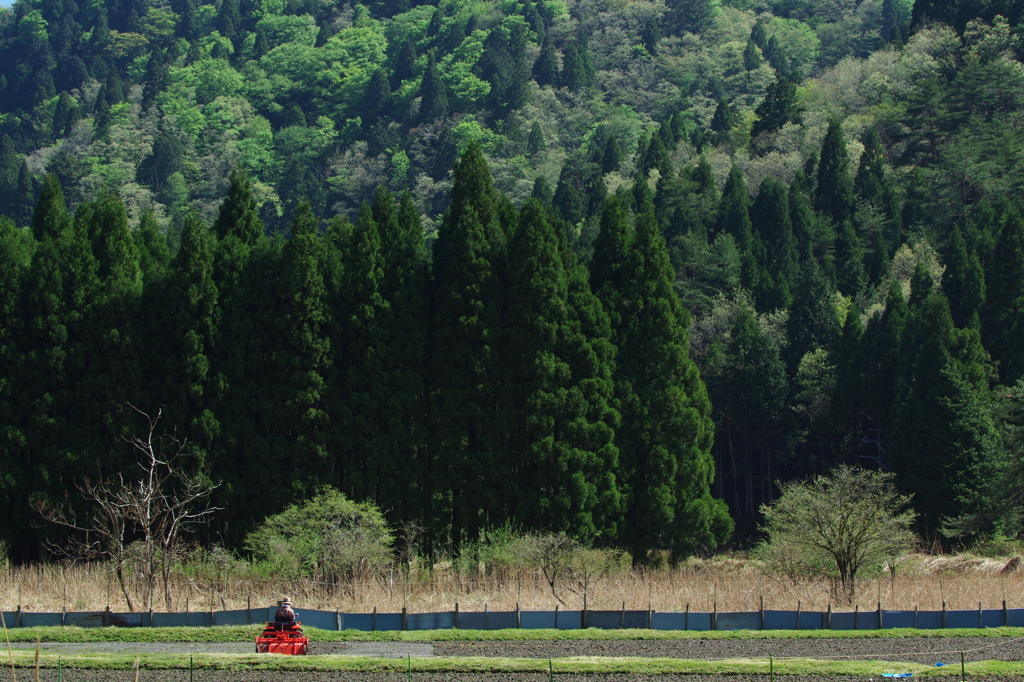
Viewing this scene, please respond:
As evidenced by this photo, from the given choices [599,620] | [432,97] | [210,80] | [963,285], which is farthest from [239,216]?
[210,80]

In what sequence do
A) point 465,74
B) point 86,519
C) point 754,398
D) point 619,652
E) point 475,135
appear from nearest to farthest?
point 619,652, point 86,519, point 754,398, point 475,135, point 465,74

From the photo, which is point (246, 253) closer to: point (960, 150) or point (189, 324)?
point (189, 324)

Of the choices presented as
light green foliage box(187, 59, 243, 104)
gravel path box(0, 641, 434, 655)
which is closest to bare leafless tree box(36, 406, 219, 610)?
gravel path box(0, 641, 434, 655)

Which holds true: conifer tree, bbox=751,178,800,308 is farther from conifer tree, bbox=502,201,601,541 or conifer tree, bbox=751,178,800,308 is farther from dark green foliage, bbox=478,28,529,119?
dark green foliage, bbox=478,28,529,119

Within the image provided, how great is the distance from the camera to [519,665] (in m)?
20.2

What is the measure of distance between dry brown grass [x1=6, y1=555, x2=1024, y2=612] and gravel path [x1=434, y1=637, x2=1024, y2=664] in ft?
12.8

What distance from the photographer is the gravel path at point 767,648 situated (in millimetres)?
21406

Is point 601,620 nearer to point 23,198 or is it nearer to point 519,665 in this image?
point 519,665

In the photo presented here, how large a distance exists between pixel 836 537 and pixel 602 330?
963 cm

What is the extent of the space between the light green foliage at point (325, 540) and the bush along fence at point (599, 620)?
528cm

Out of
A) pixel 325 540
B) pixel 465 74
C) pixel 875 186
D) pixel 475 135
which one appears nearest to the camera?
pixel 325 540

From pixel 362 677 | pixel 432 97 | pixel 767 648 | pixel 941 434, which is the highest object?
pixel 432 97

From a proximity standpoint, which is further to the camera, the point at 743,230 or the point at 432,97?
the point at 432,97

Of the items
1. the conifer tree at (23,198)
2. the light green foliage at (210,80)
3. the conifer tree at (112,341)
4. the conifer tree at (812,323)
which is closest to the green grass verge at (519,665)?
the conifer tree at (112,341)
